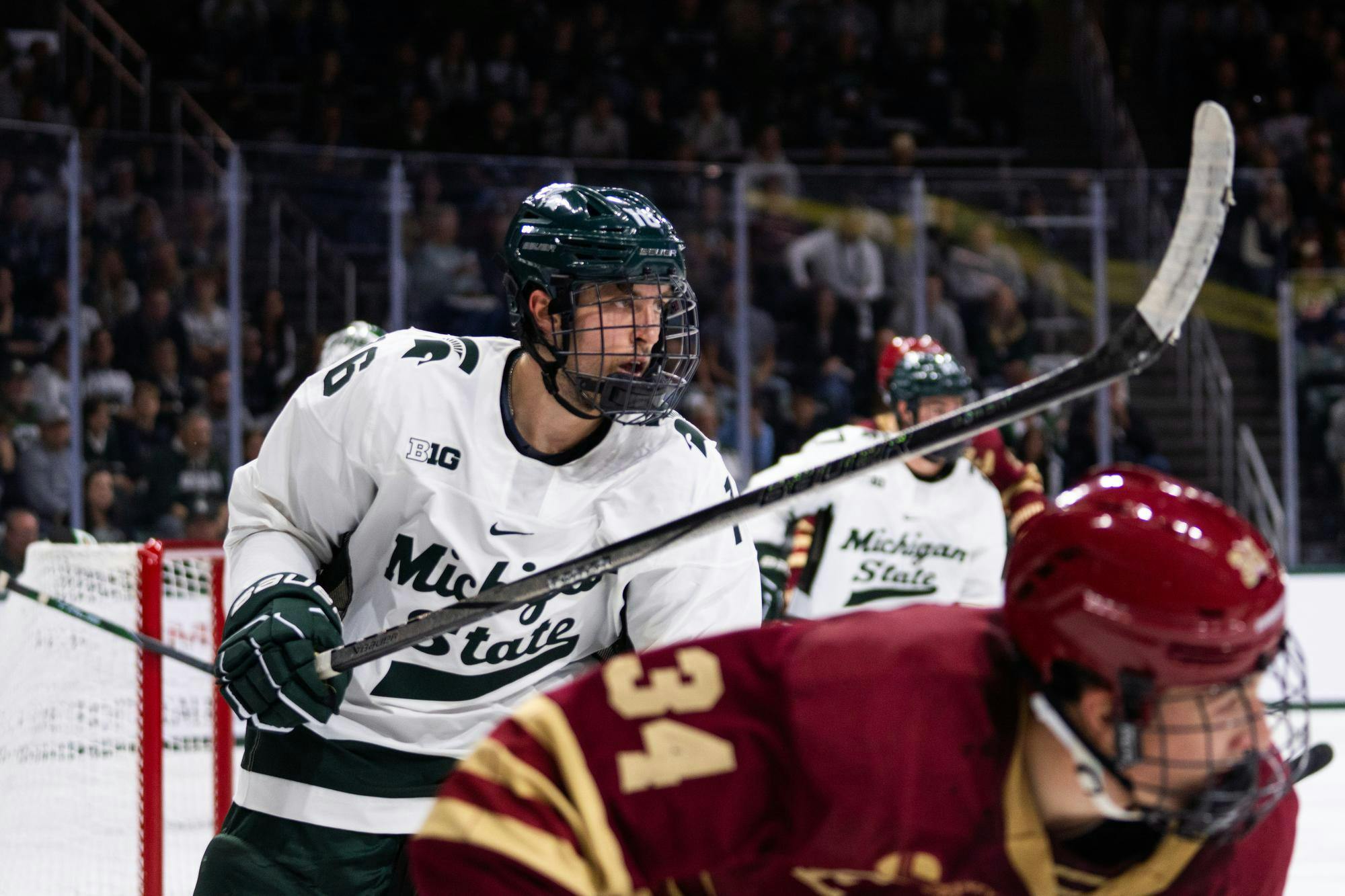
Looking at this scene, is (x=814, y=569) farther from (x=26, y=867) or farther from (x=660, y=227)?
(x=660, y=227)

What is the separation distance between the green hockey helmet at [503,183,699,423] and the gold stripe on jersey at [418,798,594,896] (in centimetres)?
77

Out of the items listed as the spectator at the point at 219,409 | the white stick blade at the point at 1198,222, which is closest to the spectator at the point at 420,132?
the spectator at the point at 219,409

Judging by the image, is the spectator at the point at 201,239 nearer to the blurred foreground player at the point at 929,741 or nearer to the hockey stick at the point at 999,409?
the hockey stick at the point at 999,409

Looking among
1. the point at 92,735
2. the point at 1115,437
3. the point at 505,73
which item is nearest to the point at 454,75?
the point at 505,73

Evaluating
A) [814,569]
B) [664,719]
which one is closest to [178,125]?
[814,569]

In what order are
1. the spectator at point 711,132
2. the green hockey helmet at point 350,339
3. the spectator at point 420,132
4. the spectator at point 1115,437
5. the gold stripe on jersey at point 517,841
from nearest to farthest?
the gold stripe on jersey at point 517,841
the green hockey helmet at point 350,339
the spectator at point 1115,437
the spectator at point 420,132
the spectator at point 711,132

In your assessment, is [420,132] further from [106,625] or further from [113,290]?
[106,625]

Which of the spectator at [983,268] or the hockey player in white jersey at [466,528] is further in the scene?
the spectator at [983,268]

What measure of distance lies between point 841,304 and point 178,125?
9.99ft

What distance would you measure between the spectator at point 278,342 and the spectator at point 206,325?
0.13 metres

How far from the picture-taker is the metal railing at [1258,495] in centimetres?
705

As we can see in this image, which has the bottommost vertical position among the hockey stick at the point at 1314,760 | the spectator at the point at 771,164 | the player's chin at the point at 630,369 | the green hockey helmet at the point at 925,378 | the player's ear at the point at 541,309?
the green hockey helmet at the point at 925,378

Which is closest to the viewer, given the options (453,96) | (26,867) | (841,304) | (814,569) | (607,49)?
(26,867)

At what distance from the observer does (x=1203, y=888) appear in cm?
130
